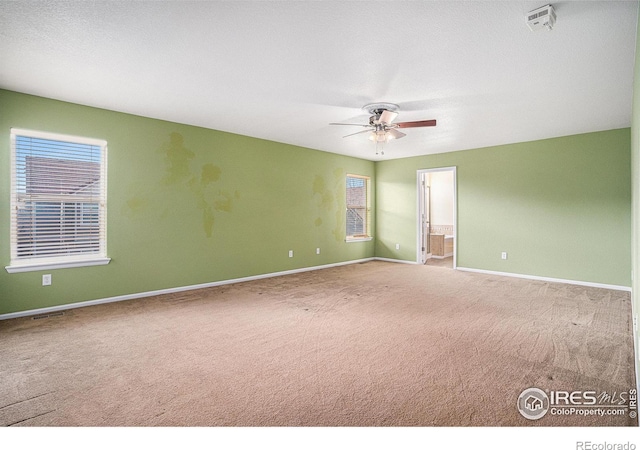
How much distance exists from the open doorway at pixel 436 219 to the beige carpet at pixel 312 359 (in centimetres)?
302

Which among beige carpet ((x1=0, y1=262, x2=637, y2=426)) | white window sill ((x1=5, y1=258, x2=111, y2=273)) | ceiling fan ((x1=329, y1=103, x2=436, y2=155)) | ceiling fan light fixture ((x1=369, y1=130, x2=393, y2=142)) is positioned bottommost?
beige carpet ((x1=0, y1=262, x2=637, y2=426))

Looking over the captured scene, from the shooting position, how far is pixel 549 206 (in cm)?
561

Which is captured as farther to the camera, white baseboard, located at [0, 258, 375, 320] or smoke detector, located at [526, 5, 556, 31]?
white baseboard, located at [0, 258, 375, 320]

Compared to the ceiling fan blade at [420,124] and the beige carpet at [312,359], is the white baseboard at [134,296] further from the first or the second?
the ceiling fan blade at [420,124]

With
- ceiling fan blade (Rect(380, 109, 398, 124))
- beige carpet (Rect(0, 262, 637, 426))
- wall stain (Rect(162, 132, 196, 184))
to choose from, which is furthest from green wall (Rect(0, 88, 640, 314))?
ceiling fan blade (Rect(380, 109, 398, 124))

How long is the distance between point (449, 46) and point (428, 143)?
3.57m

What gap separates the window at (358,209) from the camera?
769 cm

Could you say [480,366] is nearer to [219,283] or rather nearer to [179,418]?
[179,418]

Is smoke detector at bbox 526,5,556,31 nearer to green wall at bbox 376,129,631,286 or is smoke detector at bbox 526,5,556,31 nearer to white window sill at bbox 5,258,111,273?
green wall at bbox 376,129,631,286

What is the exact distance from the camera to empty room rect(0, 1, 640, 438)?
2.15 metres

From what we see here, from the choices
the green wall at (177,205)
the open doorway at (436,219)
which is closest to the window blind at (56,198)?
the green wall at (177,205)

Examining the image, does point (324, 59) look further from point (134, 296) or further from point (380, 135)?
point (134, 296)

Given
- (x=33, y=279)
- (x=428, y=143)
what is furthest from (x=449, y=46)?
(x=33, y=279)

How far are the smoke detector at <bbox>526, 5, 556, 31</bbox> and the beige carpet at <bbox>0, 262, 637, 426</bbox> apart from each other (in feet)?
7.81
